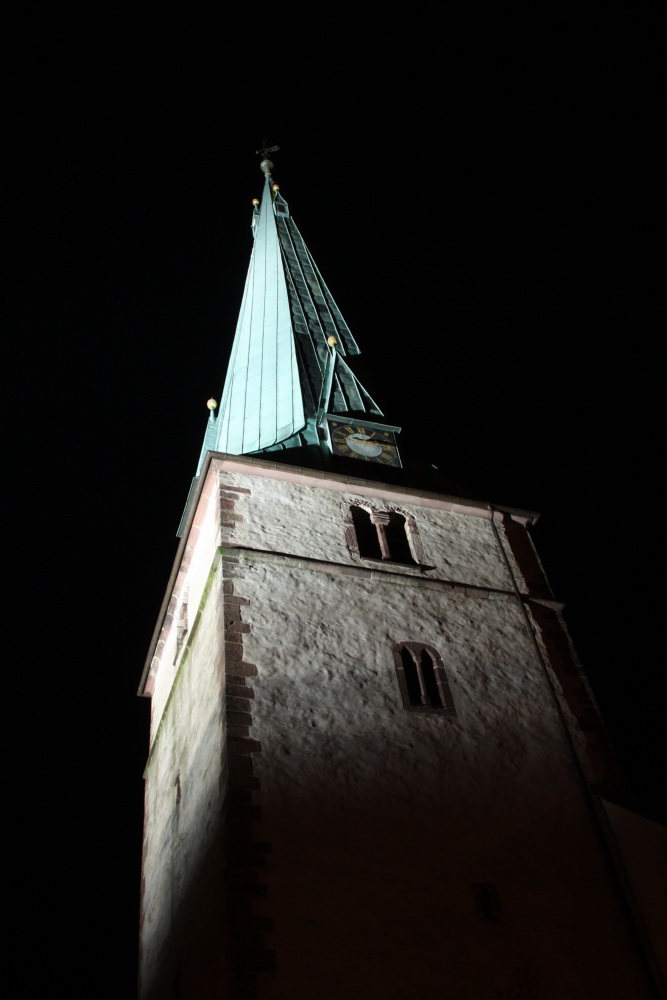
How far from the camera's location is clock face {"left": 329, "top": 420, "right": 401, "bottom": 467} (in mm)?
17453

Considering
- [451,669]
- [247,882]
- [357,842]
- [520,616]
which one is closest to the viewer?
[247,882]

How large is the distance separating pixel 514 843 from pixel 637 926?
152cm

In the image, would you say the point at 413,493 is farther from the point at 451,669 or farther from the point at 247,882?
the point at 247,882

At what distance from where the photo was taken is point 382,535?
15141 mm

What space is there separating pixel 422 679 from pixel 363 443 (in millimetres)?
6061

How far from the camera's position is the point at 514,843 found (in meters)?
11.3

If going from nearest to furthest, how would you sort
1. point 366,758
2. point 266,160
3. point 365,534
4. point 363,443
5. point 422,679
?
point 366,758 → point 422,679 → point 365,534 → point 363,443 → point 266,160

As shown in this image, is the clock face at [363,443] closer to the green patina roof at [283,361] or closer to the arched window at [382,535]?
the green patina roof at [283,361]

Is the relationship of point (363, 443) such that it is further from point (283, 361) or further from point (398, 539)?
point (283, 361)

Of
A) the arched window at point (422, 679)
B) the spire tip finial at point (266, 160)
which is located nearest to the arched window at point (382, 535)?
the arched window at point (422, 679)

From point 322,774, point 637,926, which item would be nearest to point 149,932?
point 322,774

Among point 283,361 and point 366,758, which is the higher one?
point 283,361

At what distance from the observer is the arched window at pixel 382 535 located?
1484cm

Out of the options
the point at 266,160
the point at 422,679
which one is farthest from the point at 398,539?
the point at 266,160
